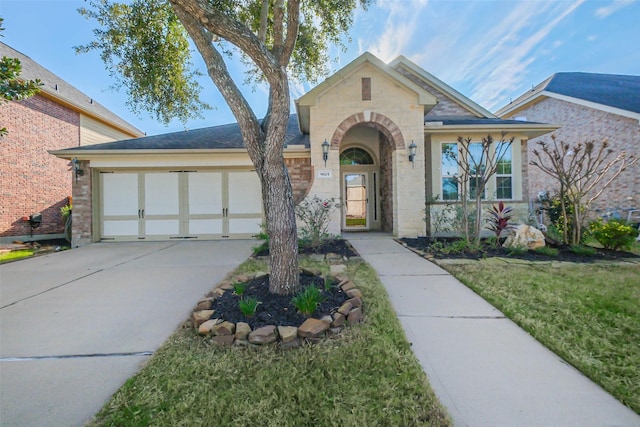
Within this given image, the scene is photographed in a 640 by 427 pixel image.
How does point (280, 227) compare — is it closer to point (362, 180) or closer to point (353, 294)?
point (353, 294)

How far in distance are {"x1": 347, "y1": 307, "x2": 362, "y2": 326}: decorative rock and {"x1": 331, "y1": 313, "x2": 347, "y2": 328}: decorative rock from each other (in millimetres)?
51

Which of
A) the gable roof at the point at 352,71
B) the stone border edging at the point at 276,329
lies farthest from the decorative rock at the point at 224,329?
the gable roof at the point at 352,71

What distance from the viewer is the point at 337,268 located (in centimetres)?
459

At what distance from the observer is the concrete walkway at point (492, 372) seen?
1.60 meters

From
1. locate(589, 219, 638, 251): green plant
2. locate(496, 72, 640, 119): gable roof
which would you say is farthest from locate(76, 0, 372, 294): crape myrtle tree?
locate(496, 72, 640, 119): gable roof

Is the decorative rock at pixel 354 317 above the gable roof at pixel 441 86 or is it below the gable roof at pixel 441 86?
below

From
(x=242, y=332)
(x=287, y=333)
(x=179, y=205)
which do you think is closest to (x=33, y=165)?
Answer: (x=179, y=205)

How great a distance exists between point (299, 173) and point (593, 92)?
14471mm

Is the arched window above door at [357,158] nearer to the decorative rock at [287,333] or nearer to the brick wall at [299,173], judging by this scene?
the brick wall at [299,173]

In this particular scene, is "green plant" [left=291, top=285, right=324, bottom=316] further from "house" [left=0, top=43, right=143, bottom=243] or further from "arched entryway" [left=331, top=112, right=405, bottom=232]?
"house" [left=0, top=43, right=143, bottom=243]

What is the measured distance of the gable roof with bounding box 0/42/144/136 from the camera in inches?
411

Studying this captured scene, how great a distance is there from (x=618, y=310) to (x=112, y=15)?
9920 mm

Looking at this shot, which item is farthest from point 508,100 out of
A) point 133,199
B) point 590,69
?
point 133,199

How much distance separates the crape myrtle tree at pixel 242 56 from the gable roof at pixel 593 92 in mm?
11638
